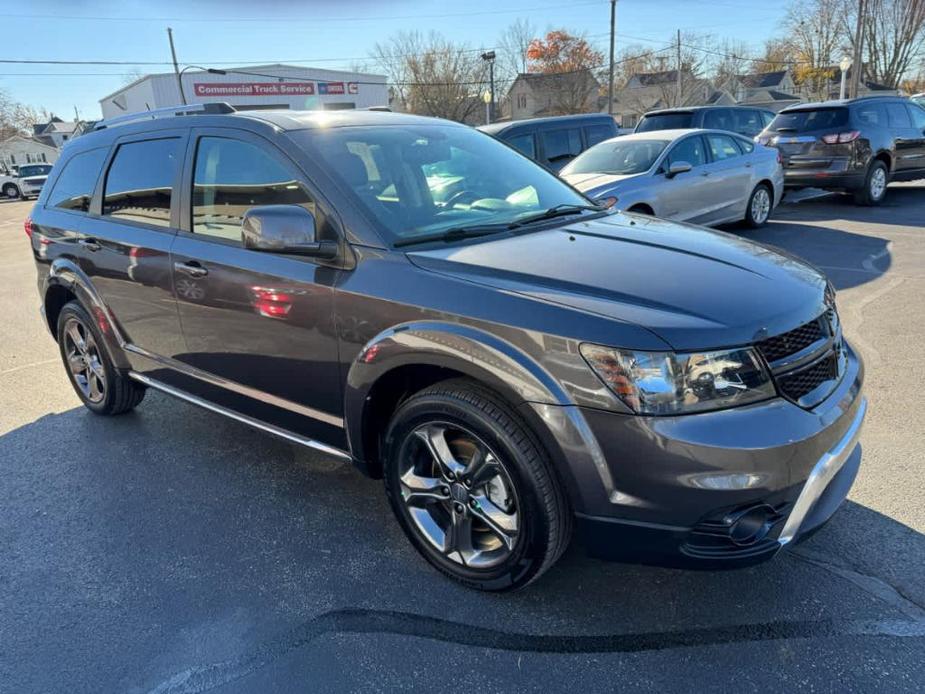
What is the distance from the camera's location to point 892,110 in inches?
466

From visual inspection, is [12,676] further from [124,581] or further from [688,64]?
[688,64]

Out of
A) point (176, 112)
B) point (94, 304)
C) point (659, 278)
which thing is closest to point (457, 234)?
point (659, 278)

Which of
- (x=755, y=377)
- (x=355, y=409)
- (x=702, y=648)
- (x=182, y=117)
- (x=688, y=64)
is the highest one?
(x=688, y=64)

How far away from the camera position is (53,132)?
9281cm

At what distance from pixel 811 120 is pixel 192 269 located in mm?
11430

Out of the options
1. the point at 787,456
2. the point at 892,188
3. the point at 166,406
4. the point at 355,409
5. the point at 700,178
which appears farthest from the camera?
the point at 892,188

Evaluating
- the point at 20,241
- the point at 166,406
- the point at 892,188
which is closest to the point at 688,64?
the point at 892,188

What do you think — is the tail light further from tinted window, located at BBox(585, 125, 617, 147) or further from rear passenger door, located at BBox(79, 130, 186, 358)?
rear passenger door, located at BBox(79, 130, 186, 358)

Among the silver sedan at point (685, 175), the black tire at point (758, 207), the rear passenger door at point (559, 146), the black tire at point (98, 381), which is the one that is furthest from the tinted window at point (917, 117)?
the black tire at point (98, 381)

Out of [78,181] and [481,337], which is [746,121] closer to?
[78,181]

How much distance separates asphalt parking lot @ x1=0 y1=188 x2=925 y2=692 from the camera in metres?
2.26

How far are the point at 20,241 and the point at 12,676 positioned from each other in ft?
54.8

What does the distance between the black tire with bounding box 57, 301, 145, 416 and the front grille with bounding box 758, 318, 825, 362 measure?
12.3 ft

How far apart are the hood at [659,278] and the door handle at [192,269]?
3.99 ft
